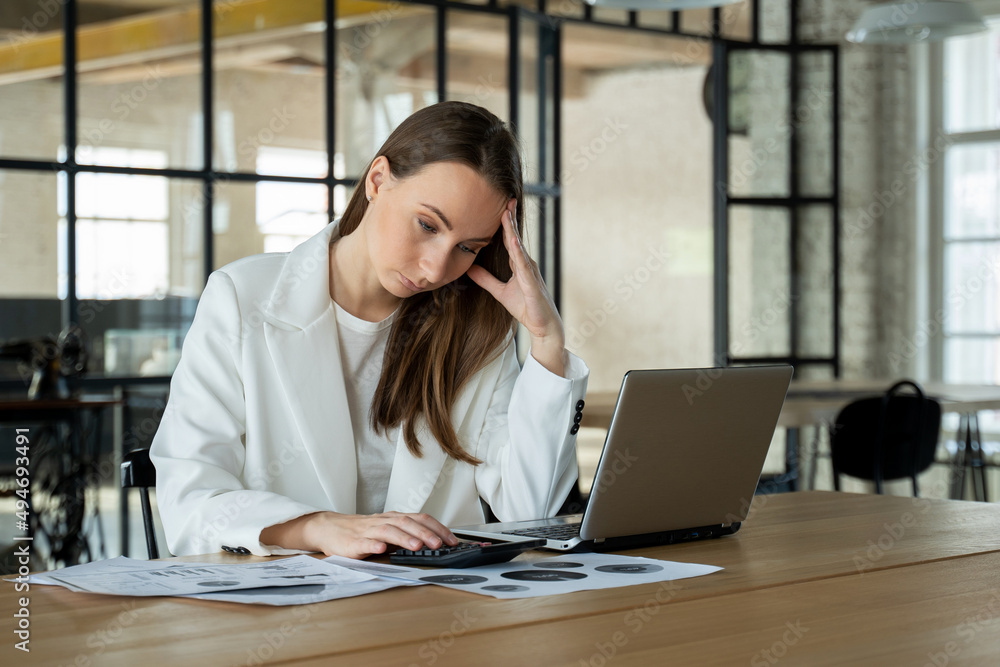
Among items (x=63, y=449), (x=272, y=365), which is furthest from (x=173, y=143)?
(x=272, y=365)

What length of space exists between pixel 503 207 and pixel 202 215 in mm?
3364

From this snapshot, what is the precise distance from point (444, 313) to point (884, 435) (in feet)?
8.87

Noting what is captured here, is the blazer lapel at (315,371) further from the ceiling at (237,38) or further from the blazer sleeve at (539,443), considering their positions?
the ceiling at (237,38)

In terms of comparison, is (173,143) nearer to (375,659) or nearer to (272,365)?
(272,365)

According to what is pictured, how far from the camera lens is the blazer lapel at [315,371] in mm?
1630

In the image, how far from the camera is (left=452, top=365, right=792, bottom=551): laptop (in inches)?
50.7

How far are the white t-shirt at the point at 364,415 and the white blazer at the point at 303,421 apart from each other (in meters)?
0.06

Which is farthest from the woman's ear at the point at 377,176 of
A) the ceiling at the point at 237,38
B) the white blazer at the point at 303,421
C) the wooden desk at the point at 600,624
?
the ceiling at the point at 237,38

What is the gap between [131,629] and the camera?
36.8 inches

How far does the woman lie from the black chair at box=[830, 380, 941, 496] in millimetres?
2477

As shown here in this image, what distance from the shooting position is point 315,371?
1.66 meters

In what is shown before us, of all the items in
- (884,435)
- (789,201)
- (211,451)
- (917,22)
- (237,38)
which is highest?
(237,38)

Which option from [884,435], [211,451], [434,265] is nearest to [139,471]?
[211,451]

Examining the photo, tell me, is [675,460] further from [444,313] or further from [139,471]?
[139,471]
